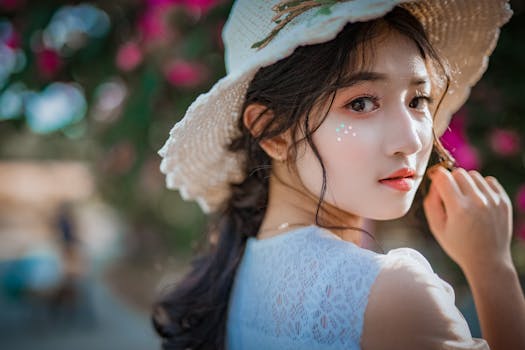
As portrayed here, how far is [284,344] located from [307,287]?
0.50ft

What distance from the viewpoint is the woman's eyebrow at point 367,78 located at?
1058 mm

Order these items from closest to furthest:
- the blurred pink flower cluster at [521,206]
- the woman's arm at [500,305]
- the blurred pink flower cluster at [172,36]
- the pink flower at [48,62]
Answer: the woman's arm at [500,305] < the blurred pink flower cluster at [521,206] < the blurred pink flower cluster at [172,36] < the pink flower at [48,62]

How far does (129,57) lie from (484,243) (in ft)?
7.28

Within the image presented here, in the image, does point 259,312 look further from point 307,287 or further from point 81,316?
point 81,316

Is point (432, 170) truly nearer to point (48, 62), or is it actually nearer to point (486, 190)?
point (486, 190)

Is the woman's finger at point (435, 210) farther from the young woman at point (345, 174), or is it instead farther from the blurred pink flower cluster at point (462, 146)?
the blurred pink flower cluster at point (462, 146)

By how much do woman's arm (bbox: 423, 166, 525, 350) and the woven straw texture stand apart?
0.18 meters

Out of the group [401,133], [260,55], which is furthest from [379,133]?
[260,55]

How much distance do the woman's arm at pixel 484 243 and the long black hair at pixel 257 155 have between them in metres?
0.12

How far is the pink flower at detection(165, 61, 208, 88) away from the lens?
98.7 inches

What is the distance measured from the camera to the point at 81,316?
603 centimetres

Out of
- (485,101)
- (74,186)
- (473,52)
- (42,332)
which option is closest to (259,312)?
(473,52)

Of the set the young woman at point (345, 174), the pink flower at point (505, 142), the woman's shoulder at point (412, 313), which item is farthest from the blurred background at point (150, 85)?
the woman's shoulder at point (412, 313)

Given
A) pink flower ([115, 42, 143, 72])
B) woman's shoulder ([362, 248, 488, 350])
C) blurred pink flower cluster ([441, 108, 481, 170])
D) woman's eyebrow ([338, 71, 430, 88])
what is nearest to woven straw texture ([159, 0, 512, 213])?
woman's eyebrow ([338, 71, 430, 88])
